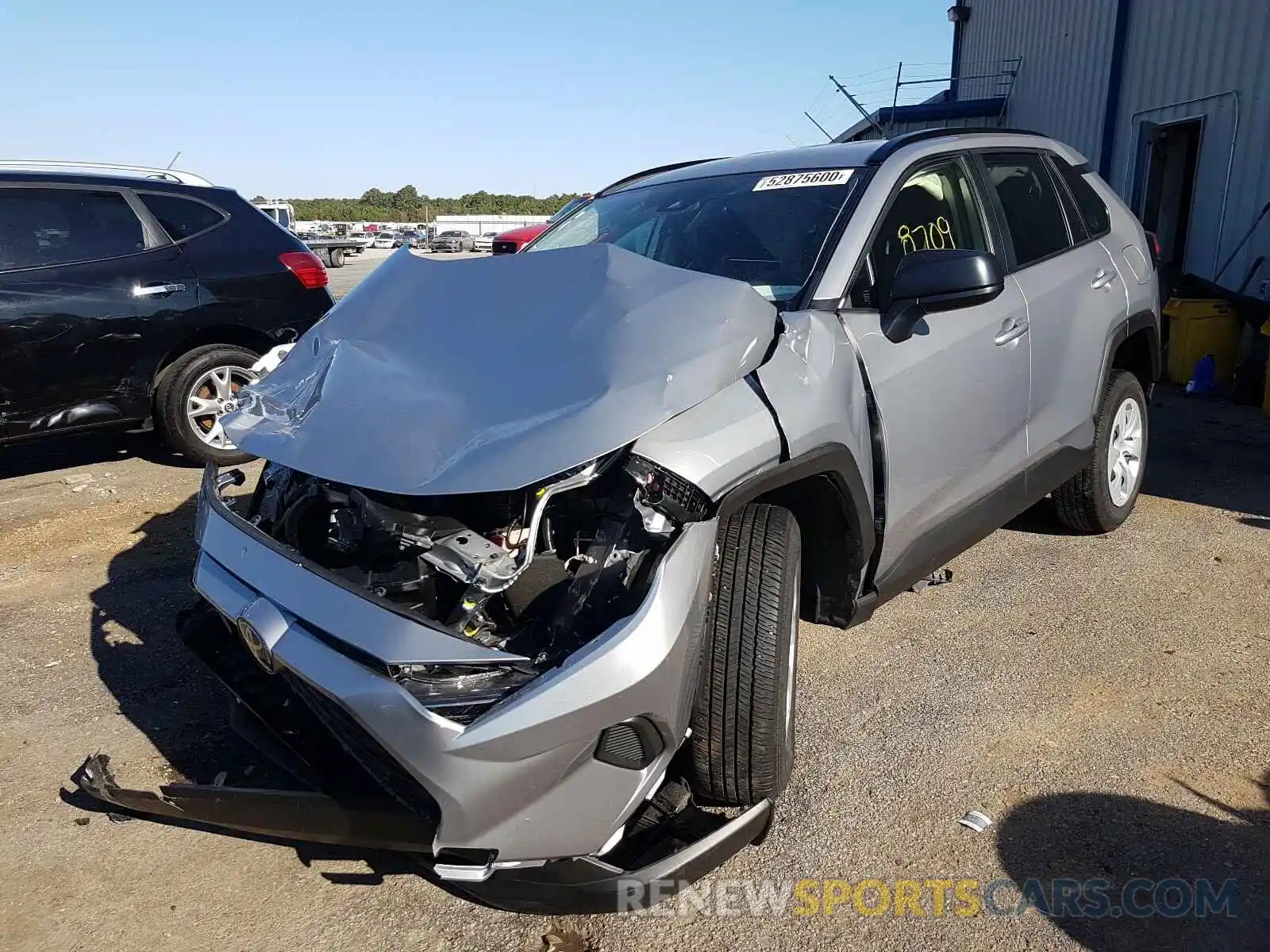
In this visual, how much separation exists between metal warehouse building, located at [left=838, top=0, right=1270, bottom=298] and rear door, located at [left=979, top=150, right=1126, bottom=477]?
5.64m

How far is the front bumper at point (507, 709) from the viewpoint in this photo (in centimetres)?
192

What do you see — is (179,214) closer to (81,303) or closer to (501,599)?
(81,303)

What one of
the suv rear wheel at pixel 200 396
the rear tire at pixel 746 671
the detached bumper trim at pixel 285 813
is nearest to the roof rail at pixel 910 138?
the rear tire at pixel 746 671

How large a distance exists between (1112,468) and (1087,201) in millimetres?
1265

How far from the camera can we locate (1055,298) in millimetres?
3840

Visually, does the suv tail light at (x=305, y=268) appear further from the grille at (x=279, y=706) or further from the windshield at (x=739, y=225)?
the grille at (x=279, y=706)

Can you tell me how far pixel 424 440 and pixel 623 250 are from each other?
893mm

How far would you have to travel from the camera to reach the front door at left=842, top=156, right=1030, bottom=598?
2.95 meters

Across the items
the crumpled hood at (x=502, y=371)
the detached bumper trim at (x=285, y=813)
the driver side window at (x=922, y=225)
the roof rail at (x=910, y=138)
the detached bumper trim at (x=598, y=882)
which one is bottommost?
the detached bumper trim at (x=598, y=882)

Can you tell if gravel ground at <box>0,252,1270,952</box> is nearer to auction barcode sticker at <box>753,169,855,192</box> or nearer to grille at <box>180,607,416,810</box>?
grille at <box>180,607,416,810</box>

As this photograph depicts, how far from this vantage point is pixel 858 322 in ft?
9.48

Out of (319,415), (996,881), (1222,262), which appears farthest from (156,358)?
(1222,262)

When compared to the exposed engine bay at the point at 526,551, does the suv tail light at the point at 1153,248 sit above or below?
above

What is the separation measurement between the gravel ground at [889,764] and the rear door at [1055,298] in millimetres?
683
